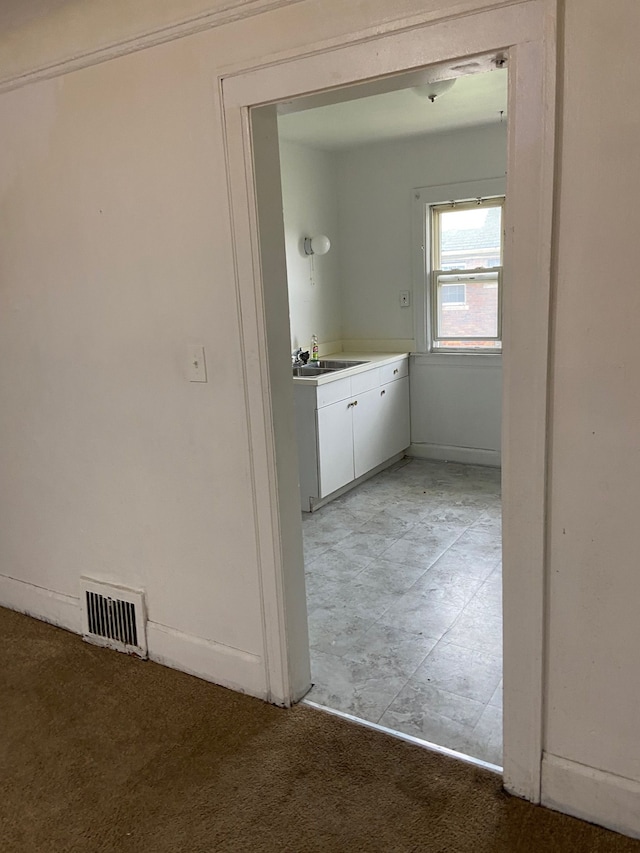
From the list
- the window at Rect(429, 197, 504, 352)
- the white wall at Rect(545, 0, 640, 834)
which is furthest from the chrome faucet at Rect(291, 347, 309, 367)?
the white wall at Rect(545, 0, 640, 834)

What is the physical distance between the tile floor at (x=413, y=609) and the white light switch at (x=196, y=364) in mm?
1199

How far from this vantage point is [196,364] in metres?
2.21

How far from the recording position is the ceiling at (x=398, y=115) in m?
3.60

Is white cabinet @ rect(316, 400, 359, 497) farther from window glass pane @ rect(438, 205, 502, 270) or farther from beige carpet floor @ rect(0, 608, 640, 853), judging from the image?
beige carpet floor @ rect(0, 608, 640, 853)

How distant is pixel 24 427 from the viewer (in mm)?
2791

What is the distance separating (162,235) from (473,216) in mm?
3223

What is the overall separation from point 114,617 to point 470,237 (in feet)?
11.9

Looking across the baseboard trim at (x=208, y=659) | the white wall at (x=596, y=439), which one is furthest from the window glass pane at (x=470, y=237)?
the baseboard trim at (x=208, y=659)

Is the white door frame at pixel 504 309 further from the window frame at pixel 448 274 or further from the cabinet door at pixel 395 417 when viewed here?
the window frame at pixel 448 274

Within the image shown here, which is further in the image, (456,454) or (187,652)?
(456,454)

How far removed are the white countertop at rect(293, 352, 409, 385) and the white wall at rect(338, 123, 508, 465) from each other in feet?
0.63

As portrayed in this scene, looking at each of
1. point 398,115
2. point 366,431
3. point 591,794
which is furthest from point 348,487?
point 591,794

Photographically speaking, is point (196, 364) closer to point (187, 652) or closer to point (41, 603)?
point (187, 652)

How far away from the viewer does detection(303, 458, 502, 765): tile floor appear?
7.45ft
